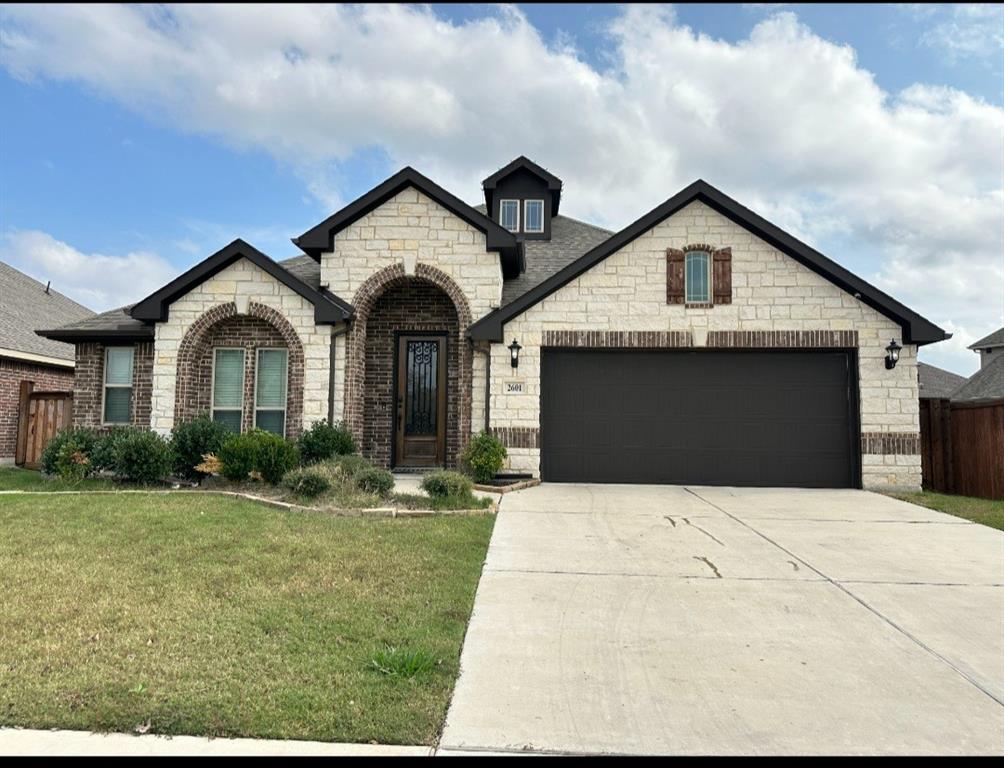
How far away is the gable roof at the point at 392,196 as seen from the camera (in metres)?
12.3

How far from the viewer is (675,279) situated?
11812 millimetres

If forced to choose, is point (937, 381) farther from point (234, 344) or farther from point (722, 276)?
point (234, 344)

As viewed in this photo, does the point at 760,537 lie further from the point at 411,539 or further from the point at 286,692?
the point at 286,692

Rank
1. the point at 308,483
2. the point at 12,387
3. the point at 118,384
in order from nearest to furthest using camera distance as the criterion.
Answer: the point at 308,483
the point at 118,384
the point at 12,387

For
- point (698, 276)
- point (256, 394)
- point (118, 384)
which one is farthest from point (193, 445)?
point (698, 276)

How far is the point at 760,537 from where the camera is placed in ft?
23.6

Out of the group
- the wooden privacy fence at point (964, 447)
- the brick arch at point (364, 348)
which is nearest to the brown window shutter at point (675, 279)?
the brick arch at point (364, 348)

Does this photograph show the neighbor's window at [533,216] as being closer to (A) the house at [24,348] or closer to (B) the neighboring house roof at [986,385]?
(A) the house at [24,348]

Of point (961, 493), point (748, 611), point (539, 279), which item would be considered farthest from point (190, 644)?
point (961, 493)

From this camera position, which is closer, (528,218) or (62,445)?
(62,445)

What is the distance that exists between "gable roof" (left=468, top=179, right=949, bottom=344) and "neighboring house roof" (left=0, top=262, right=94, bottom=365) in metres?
13.3

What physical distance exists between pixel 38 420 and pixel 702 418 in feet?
47.0

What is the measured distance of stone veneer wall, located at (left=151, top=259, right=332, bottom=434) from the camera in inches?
452

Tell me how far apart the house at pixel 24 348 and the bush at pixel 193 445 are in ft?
25.5
